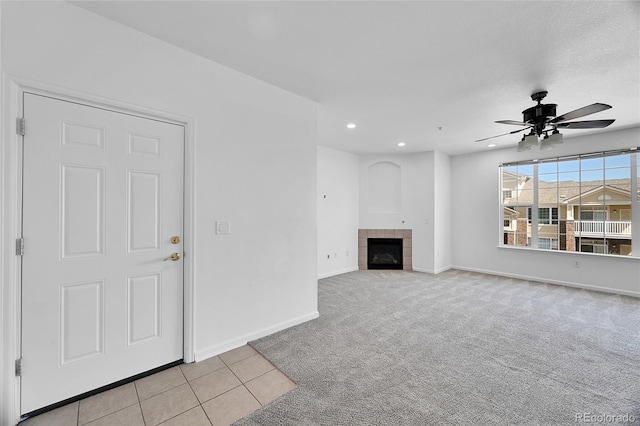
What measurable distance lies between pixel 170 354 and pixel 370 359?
173 centimetres

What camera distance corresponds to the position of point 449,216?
6410 mm

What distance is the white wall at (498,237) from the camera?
4.44 m

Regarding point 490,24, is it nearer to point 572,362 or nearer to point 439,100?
point 439,100

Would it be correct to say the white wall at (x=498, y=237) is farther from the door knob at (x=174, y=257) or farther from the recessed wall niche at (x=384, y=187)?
the door knob at (x=174, y=257)

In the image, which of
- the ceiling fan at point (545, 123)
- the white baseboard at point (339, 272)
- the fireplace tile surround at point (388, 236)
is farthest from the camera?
the fireplace tile surround at point (388, 236)

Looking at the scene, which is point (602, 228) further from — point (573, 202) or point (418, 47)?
point (418, 47)

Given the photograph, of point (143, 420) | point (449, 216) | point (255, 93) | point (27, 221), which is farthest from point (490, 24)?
point (449, 216)

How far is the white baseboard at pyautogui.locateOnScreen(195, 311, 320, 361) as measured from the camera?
243 centimetres

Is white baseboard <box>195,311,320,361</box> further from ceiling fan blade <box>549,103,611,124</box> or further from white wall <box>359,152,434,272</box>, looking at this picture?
white wall <box>359,152,434,272</box>

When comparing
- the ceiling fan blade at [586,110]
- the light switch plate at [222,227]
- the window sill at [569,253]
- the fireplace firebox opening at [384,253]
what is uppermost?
the ceiling fan blade at [586,110]

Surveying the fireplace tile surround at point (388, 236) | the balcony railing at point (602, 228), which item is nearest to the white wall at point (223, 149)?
the fireplace tile surround at point (388, 236)

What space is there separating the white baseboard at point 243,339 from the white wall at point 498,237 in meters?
4.53

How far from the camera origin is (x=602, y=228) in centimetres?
466

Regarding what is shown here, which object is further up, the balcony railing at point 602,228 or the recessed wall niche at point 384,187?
the recessed wall niche at point 384,187
